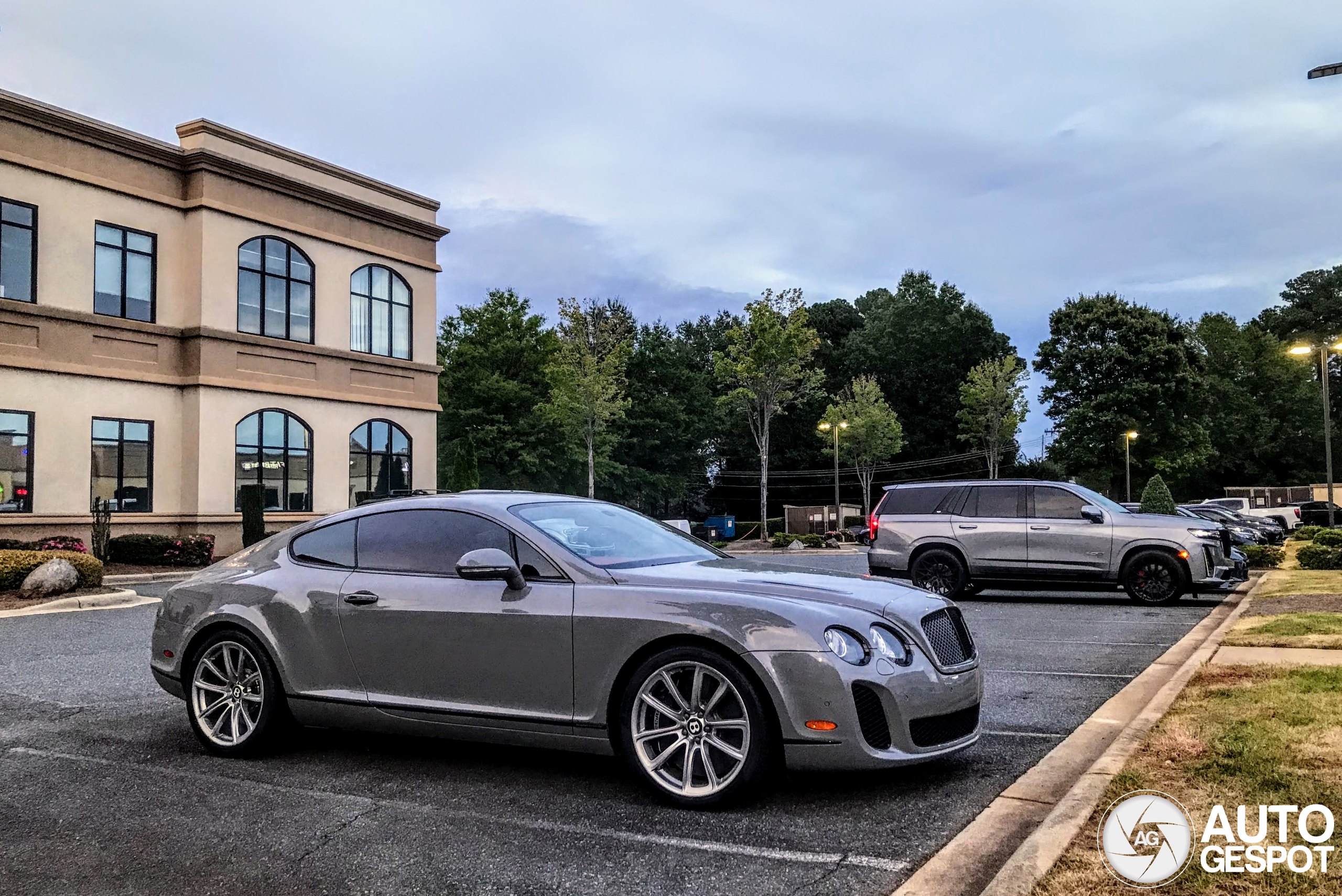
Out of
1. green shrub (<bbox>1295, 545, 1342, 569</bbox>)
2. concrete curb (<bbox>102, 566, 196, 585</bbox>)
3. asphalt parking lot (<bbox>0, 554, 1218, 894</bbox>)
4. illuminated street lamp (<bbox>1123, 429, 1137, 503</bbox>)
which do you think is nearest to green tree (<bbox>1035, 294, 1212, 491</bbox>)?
illuminated street lamp (<bbox>1123, 429, 1137, 503</bbox>)

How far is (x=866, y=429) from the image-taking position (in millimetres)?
63250

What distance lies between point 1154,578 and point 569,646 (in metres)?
12.4

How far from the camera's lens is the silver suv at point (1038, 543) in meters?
15.3

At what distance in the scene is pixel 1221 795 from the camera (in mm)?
4621

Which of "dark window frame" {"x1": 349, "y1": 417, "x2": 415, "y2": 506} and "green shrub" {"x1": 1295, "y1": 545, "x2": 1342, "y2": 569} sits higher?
"dark window frame" {"x1": 349, "y1": 417, "x2": 415, "y2": 506}

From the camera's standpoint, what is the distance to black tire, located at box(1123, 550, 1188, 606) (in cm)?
1523

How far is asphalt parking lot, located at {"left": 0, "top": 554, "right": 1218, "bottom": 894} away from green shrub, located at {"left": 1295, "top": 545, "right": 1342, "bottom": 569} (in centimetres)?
1413


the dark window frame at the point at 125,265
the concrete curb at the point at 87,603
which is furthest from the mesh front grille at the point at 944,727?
the dark window frame at the point at 125,265

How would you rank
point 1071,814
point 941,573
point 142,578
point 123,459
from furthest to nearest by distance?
point 123,459 → point 142,578 → point 941,573 → point 1071,814

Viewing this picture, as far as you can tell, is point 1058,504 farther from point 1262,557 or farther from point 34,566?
point 34,566

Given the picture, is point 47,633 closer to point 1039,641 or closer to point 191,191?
point 1039,641

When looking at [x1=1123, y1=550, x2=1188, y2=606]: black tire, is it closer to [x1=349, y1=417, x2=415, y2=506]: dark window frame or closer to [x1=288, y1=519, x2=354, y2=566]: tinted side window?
[x1=288, y1=519, x2=354, y2=566]: tinted side window

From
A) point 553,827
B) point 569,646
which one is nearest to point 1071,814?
point 553,827

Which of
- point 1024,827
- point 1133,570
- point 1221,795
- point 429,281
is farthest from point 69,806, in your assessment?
point 429,281
